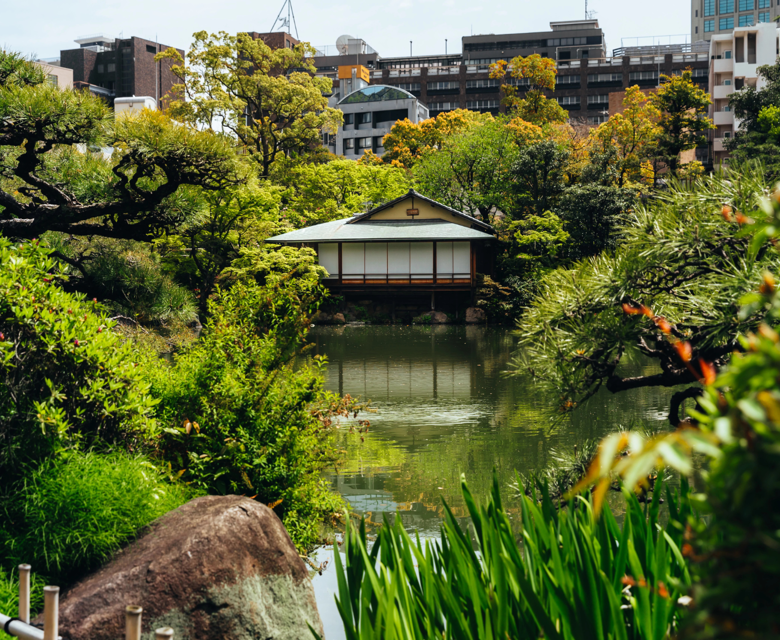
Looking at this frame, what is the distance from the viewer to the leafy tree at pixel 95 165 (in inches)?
228

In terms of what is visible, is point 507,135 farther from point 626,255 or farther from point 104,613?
point 104,613

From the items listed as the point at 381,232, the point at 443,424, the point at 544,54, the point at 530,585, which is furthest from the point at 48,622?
the point at 544,54

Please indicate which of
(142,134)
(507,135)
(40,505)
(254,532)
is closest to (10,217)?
(142,134)

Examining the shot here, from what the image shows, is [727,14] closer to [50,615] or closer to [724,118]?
[724,118]

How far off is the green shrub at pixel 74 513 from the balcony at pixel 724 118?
1546 inches

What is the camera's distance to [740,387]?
601mm

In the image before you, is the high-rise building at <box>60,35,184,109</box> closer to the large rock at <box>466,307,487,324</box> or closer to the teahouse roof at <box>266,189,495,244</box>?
the teahouse roof at <box>266,189,495,244</box>

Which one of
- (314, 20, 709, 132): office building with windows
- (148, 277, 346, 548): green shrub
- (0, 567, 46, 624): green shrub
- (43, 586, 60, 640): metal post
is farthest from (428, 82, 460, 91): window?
(43, 586, 60, 640): metal post

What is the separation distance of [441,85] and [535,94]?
29612mm

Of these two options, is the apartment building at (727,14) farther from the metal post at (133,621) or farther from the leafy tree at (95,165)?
the metal post at (133,621)

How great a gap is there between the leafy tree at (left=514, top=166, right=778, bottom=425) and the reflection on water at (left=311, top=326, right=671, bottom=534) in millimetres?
381

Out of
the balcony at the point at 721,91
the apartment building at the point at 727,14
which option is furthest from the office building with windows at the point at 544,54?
the apartment building at the point at 727,14

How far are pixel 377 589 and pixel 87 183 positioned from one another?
5887mm

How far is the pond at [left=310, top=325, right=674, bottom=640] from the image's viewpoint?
18.7 ft
